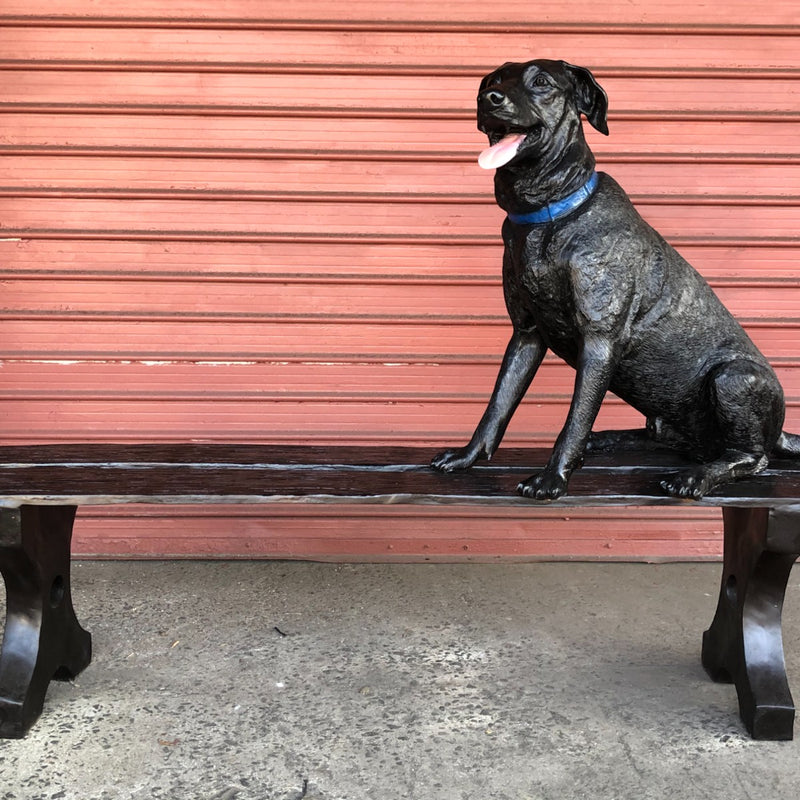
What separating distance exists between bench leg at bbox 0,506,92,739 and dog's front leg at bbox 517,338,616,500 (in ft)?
→ 4.84

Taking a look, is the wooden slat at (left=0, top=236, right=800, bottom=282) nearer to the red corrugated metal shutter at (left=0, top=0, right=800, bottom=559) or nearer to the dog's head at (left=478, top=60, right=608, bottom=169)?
the red corrugated metal shutter at (left=0, top=0, right=800, bottom=559)

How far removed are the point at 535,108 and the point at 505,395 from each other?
87 cm

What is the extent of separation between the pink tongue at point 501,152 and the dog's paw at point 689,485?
101cm

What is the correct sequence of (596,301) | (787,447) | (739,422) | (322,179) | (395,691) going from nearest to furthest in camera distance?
1. (596,301)
2. (739,422)
3. (787,447)
4. (395,691)
5. (322,179)

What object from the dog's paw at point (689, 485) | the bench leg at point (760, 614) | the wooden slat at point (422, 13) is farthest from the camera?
the wooden slat at point (422, 13)

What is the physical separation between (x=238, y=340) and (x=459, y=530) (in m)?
1.33

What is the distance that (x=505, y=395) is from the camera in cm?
288

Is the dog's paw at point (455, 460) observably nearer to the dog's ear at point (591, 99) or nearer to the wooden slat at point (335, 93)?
the dog's ear at point (591, 99)

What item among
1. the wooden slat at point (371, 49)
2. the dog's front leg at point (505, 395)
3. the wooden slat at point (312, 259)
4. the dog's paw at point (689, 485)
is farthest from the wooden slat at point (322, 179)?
the dog's paw at point (689, 485)

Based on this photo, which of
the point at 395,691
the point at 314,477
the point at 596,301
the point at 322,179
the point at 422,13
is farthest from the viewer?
the point at 322,179

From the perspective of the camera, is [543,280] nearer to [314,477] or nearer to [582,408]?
[582,408]

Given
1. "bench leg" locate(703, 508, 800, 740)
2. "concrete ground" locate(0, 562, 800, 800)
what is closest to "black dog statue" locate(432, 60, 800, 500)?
"bench leg" locate(703, 508, 800, 740)

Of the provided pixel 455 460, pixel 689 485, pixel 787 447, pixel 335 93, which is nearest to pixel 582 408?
pixel 689 485

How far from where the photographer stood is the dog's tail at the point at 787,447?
2.97 m
